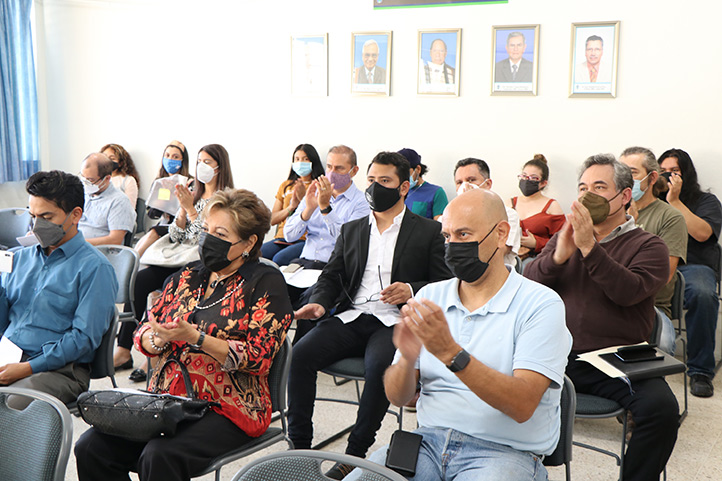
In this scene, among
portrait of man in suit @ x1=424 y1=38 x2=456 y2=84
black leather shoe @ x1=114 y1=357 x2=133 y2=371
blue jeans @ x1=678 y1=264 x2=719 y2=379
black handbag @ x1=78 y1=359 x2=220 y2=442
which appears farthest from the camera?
portrait of man in suit @ x1=424 y1=38 x2=456 y2=84

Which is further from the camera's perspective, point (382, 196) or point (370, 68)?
point (370, 68)

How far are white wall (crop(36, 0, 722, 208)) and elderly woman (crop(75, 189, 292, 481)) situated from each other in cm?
304

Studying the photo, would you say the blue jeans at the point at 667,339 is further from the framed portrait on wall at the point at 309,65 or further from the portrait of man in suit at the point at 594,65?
the framed portrait on wall at the point at 309,65

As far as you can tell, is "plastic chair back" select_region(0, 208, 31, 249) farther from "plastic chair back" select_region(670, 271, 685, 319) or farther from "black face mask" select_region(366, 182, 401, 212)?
"plastic chair back" select_region(670, 271, 685, 319)

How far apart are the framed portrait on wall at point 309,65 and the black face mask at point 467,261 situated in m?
3.83

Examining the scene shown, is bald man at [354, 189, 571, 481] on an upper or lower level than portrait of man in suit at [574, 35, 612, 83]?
lower

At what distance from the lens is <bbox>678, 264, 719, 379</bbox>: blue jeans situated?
12.9 feet

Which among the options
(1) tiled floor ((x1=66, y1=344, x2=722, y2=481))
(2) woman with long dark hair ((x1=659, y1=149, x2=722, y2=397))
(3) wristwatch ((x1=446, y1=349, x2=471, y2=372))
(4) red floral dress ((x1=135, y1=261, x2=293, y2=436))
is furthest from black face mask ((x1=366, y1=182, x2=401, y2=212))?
(2) woman with long dark hair ((x1=659, y1=149, x2=722, y2=397))

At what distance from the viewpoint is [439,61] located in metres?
5.11

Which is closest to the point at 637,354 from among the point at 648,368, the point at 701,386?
the point at 648,368

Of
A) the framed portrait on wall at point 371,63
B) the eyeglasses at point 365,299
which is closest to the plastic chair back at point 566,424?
the eyeglasses at point 365,299

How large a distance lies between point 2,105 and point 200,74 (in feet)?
6.05

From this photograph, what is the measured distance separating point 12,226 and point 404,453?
4.23 meters

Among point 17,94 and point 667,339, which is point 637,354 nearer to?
point 667,339
